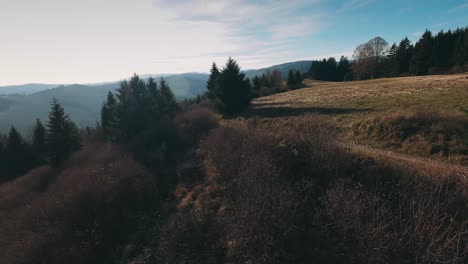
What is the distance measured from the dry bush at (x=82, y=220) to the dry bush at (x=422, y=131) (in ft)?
59.0

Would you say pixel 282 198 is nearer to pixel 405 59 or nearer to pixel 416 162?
pixel 416 162

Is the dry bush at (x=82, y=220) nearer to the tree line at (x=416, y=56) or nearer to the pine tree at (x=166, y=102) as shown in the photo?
the pine tree at (x=166, y=102)

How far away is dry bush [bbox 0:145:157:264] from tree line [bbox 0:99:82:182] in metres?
14.2

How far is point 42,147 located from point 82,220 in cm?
3272

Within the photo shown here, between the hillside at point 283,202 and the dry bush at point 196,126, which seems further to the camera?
the dry bush at point 196,126

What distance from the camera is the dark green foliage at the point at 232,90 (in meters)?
35.0

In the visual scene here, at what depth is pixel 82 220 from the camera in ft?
59.4

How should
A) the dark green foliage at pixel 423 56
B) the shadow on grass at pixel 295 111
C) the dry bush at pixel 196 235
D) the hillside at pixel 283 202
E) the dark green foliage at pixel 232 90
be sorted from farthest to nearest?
1. the dark green foliage at pixel 423 56
2. the dark green foliage at pixel 232 90
3. the shadow on grass at pixel 295 111
4. the dry bush at pixel 196 235
5. the hillside at pixel 283 202

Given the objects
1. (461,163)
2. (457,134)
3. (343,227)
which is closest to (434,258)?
(343,227)

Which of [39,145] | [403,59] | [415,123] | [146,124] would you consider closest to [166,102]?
[146,124]

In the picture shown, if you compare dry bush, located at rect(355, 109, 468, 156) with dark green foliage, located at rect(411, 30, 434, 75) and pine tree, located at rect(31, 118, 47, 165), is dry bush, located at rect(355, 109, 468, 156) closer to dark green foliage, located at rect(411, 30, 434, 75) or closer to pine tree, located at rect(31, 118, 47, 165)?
pine tree, located at rect(31, 118, 47, 165)

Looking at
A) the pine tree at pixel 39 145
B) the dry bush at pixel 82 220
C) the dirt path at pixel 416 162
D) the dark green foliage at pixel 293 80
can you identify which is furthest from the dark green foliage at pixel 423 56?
the pine tree at pixel 39 145

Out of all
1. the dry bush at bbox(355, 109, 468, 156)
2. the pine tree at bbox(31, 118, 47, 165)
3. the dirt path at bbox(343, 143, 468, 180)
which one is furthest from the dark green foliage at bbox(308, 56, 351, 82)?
the pine tree at bbox(31, 118, 47, 165)

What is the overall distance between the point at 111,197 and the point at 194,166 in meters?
7.20
